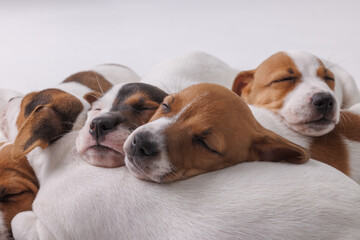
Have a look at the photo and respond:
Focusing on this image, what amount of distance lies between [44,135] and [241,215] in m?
1.28

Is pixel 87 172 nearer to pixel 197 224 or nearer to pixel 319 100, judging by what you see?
pixel 197 224

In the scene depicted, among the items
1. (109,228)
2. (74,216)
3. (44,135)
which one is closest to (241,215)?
(109,228)

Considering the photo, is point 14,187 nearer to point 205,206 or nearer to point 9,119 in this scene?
point 9,119

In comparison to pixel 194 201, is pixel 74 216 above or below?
below

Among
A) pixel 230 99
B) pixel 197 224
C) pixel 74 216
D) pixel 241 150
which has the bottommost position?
pixel 74 216

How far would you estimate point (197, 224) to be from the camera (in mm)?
1785

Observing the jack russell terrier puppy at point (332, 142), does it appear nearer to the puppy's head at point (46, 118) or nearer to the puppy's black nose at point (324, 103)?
the puppy's black nose at point (324, 103)

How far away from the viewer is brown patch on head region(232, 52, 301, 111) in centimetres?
283

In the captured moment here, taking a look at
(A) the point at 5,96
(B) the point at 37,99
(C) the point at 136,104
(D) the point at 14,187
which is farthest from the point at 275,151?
(A) the point at 5,96

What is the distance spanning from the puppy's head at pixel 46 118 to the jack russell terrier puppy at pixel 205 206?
29 centimetres

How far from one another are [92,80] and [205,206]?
7.96 ft

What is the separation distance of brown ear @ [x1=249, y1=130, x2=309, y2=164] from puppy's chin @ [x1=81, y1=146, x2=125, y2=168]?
70 cm

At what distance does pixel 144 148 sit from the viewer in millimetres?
1918

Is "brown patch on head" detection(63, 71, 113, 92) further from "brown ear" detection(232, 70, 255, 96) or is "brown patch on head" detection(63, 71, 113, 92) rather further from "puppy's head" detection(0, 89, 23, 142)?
"brown ear" detection(232, 70, 255, 96)
